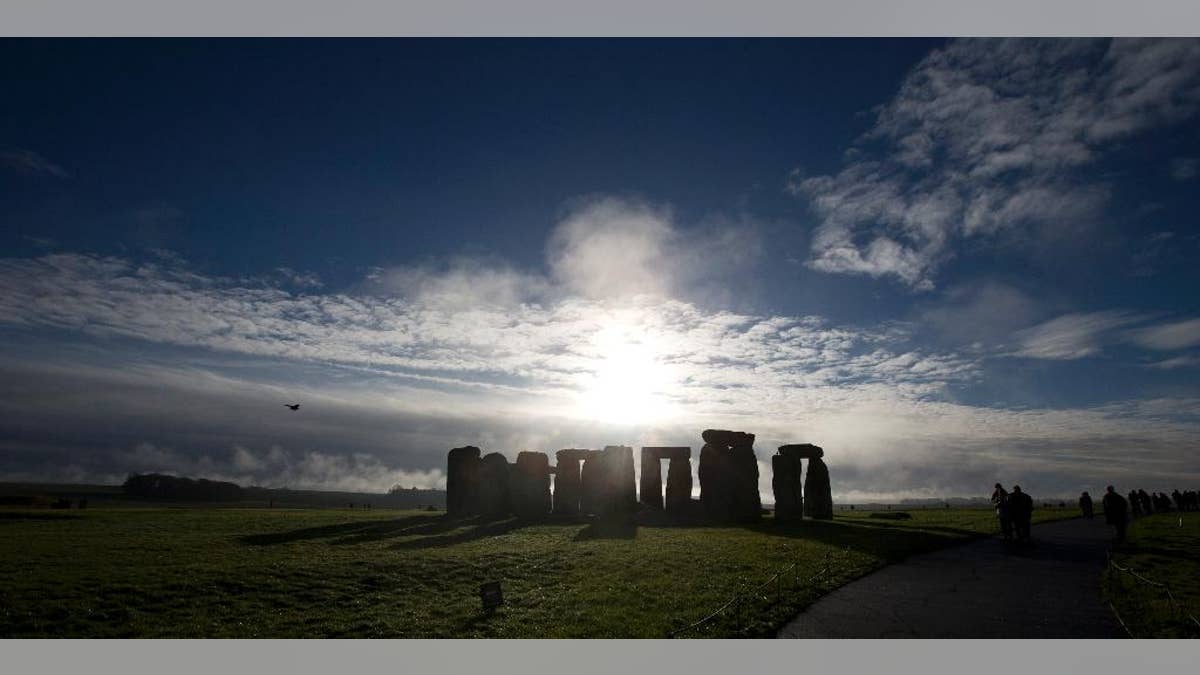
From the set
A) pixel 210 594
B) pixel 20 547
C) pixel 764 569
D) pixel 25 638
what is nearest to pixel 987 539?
pixel 764 569

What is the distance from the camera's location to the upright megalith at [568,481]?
46.9 m

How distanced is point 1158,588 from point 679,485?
28.9 metres

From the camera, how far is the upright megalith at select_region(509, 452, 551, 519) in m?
45.8

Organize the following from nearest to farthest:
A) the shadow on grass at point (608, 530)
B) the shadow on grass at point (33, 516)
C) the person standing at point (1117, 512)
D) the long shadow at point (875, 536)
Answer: the long shadow at point (875, 536), the person standing at point (1117, 512), the shadow on grass at point (608, 530), the shadow on grass at point (33, 516)

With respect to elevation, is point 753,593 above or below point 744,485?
below

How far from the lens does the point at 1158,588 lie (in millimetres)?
18750

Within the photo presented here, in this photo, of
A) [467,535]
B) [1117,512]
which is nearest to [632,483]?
[467,535]

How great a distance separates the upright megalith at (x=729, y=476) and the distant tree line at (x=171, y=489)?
110809 mm

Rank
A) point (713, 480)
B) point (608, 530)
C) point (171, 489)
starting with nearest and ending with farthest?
point (608, 530), point (713, 480), point (171, 489)

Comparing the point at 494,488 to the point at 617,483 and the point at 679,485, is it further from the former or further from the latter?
the point at 679,485

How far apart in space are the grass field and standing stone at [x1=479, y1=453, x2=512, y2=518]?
10988 millimetres

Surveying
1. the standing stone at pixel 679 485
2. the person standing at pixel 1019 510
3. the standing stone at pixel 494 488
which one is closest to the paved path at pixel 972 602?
the person standing at pixel 1019 510

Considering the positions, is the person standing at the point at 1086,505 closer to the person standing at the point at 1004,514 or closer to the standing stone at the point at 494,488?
the person standing at the point at 1004,514

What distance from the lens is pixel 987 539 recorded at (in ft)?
104
